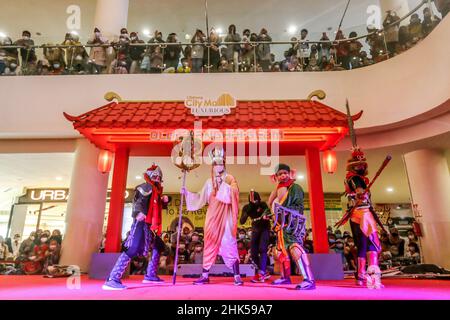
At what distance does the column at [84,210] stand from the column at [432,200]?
814cm

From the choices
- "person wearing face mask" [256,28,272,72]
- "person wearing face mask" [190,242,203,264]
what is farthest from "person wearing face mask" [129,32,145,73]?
"person wearing face mask" [190,242,203,264]

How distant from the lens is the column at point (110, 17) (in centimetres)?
896

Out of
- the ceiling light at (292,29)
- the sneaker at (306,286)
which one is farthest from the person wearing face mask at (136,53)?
the ceiling light at (292,29)

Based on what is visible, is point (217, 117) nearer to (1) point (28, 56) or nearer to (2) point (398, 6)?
(1) point (28, 56)

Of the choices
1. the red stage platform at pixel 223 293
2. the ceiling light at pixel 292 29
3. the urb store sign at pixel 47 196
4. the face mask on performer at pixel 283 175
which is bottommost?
the red stage platform at pixel 223 293

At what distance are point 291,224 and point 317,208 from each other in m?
2.08

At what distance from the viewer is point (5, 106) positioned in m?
7.37

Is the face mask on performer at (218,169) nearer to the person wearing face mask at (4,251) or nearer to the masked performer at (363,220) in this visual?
the masked performer at (363,220)

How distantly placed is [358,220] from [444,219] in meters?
4.82

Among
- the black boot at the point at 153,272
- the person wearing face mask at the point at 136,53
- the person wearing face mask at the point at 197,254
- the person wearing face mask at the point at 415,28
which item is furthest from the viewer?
the person wearing face mask at the point at 136,53

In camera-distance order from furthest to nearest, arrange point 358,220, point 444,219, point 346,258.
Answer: point 346,258 < point 444,219 < point 358,220

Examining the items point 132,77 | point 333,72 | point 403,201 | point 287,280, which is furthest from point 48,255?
point 403,201

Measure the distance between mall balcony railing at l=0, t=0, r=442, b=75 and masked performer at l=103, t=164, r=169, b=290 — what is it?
4508 mm

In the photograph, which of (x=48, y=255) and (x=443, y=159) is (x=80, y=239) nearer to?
(x=48, y=255)
